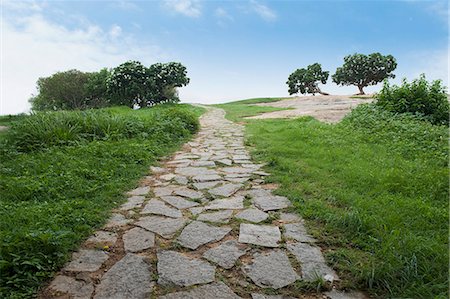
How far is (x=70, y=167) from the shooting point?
13.9 ft

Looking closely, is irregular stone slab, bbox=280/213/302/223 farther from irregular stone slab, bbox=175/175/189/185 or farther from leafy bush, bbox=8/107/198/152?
leafy bush, bbox=8/107/198/152

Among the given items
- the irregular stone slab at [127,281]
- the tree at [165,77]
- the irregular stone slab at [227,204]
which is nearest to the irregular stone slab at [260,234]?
the irregular stone slab at [227,204]

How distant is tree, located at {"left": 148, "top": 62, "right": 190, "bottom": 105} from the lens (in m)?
22.8

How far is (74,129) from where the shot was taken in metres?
6.15

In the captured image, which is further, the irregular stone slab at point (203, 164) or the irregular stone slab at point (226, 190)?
the irregular stone slab at point (203, 164)

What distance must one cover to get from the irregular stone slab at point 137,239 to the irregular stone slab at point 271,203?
1196mm

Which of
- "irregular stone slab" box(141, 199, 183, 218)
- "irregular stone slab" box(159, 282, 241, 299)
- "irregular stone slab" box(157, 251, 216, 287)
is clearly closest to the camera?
"irregular stone slab" box(159, 282, 241, 299)

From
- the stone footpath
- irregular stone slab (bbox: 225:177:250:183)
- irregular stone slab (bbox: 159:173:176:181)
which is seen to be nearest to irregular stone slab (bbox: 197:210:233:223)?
the stone footpath

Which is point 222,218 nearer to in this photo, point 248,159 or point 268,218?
point 268,218

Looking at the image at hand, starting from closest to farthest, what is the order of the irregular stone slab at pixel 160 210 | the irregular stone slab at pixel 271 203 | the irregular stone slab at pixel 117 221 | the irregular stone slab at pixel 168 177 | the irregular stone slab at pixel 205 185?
1. the irregular stone slab at pixel 117 221
2. the irregular stone slab at pixel 160 210
3. the irregular stone slab at pixel 271 203
4. the irregular stone slab at pixel 205 185
5. the irregular stone slab at pixel 168 177

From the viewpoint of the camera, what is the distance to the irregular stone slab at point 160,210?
3.13 m

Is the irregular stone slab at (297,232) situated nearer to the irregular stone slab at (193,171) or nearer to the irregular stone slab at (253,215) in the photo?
the irregular stone slab at (253,215)

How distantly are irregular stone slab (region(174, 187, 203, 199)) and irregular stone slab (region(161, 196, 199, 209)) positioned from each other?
11cm

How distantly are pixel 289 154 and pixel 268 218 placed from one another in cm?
261
